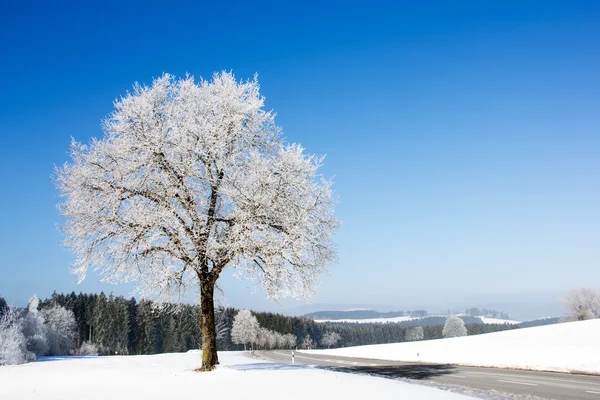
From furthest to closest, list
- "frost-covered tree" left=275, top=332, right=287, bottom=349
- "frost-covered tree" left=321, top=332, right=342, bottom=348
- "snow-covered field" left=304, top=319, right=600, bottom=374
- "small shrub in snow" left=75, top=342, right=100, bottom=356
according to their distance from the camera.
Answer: "frost-covered tree" left=321, top=332, right=342, bottom=348
"frost-covered tree" left=275, top=332, right=287, bottom=349
"small shrub in snow" left=75, top=342, right=100, bottom=356
"snow-covered field" left=304, top=319, right=600, bottom=374

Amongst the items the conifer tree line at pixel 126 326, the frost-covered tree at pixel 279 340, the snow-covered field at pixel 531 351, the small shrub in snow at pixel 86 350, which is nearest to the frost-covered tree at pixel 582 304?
the snow-covered field at pixel 531 351

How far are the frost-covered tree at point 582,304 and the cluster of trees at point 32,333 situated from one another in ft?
347

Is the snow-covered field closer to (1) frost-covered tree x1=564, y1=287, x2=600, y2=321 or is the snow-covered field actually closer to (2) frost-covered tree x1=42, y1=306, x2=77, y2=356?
(2) frost-covered tree x1=42, y1=306, x2=77, y2=356

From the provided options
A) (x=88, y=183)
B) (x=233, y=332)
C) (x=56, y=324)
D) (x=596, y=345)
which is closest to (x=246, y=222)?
(x=88, y=183)

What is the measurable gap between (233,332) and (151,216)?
116 m

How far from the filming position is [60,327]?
92000 mm

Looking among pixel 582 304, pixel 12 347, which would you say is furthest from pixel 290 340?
pixel 12 347

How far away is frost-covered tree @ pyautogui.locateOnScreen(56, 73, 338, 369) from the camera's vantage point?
16656mm

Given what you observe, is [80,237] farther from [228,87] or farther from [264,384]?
[264,384]

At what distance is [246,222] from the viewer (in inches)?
647

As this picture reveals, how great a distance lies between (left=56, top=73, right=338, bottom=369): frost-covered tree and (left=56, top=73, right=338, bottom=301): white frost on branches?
0.14ft

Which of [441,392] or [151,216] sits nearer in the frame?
[441,392]

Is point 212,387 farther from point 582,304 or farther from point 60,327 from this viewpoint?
point 582,304

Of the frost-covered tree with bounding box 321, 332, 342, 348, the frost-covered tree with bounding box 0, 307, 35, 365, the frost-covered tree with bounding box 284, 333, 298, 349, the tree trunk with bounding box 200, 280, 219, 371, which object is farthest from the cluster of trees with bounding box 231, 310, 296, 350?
the tree trunk with bounding box 200, 280, 219, 371
